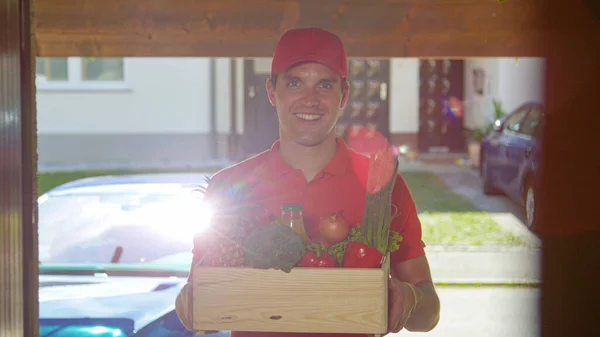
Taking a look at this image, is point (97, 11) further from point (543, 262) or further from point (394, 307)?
point (543, 262)

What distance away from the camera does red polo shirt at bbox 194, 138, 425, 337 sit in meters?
2.83

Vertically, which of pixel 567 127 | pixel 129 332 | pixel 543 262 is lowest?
pixel 543 262

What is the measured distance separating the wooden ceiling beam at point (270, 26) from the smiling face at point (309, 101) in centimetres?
126

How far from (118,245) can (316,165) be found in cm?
239

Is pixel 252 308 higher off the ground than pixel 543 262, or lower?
higher

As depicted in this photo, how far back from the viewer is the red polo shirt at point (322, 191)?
2.83 m

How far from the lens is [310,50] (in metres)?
2.82

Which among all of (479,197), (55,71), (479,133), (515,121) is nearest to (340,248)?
(515,121)

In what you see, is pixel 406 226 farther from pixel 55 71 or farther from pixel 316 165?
pixel 55 71

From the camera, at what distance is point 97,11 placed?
4.12 meters

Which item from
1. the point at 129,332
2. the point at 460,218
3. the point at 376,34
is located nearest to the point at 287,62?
the point at 376,34

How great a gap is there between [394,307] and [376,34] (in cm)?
202

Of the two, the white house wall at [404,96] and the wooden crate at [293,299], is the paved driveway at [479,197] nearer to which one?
the white house wall at [404,96]

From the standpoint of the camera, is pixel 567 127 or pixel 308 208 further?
pixel 567 127
